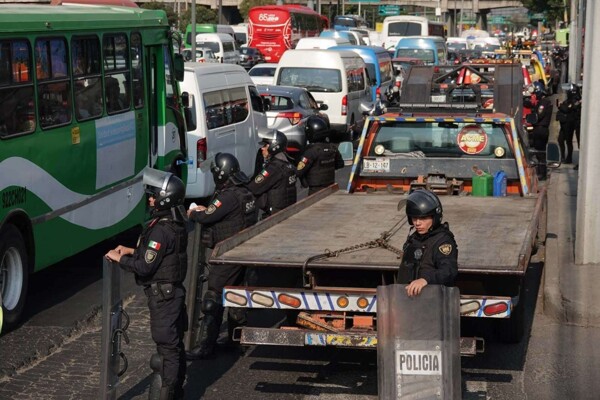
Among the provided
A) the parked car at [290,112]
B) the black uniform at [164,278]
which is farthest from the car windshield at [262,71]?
the black uniform at [164,278]

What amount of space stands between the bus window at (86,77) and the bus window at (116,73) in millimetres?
200

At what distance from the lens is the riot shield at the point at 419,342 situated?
6.54m

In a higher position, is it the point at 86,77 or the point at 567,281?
the point at 86,77

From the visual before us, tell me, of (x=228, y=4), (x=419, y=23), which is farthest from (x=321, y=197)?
(x=228, y=4)

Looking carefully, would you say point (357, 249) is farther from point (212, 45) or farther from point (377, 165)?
point (212, 45)

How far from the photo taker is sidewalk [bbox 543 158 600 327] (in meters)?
10.2

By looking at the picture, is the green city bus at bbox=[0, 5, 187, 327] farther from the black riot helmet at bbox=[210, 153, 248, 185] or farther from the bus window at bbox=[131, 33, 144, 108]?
the black riot helmet at bbox=[210, 153, 248, 185]

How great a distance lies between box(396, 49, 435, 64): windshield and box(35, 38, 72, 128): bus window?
3560 centimetres

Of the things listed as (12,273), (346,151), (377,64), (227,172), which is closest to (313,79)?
(377,64)

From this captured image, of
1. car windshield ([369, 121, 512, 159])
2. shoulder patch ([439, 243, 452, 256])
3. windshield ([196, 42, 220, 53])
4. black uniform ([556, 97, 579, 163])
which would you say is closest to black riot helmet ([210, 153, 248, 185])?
shoulder patch ([439, 243, 452, 256])

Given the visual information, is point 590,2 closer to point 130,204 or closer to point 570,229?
point 570,229

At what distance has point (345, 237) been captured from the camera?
9.18 metres

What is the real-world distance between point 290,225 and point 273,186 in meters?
1.57

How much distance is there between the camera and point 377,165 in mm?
12281
